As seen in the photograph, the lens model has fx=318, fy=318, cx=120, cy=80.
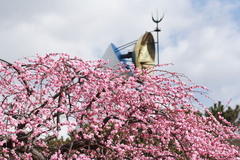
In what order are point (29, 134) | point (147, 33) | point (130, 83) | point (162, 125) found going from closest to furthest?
point (29, 134)
point (162, 125)
point (130, 83)
point (147, 33)

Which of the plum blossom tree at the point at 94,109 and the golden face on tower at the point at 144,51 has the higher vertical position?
the golden face on tower at the point at 144,51

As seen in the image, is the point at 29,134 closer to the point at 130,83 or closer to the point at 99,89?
the point at 99,89

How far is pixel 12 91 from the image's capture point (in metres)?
5.96

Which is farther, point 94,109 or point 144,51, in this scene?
point 144,51

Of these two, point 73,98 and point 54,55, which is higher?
point 54,55

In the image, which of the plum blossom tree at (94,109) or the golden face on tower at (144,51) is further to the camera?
the golden face on tower at (144,51)

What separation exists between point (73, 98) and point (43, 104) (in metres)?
0.68

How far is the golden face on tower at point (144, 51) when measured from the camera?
20.3 metres

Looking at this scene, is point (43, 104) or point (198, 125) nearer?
point (43, 104)

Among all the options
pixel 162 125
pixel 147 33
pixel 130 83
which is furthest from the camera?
pixel 147 33

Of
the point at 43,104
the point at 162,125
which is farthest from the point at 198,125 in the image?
the point at 43,104

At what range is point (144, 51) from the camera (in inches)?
830

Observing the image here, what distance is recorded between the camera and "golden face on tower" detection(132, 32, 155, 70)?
66.5 feet

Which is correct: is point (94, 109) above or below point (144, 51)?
below
